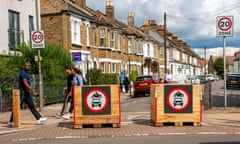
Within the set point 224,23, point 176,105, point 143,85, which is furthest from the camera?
point 143,85

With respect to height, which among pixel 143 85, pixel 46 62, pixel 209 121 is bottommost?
pixel 209 121

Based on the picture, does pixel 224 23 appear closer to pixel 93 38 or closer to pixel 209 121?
pixel 209 121

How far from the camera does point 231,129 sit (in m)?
10.5

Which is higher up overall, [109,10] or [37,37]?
[109,10]

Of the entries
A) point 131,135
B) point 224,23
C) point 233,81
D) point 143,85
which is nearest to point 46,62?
point 224,23

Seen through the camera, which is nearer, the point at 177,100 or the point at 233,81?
the point at 177,100

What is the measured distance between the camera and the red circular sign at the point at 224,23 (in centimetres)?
1391

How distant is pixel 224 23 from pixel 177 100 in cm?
453

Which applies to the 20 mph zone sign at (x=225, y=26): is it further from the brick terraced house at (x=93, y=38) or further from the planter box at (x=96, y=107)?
the brick terraced house at (x=93, y=38)

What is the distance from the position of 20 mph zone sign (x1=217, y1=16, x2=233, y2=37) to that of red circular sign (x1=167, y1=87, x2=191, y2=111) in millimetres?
4094

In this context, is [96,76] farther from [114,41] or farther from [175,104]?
[175,104]

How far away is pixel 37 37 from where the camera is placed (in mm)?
14859

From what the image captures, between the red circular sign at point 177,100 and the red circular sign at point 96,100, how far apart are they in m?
1.88

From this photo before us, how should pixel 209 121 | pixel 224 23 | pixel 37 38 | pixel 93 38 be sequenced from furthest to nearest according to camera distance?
pixel 93 38 < pixel 37 38 < pixel 224 23 < pixel 209 121
